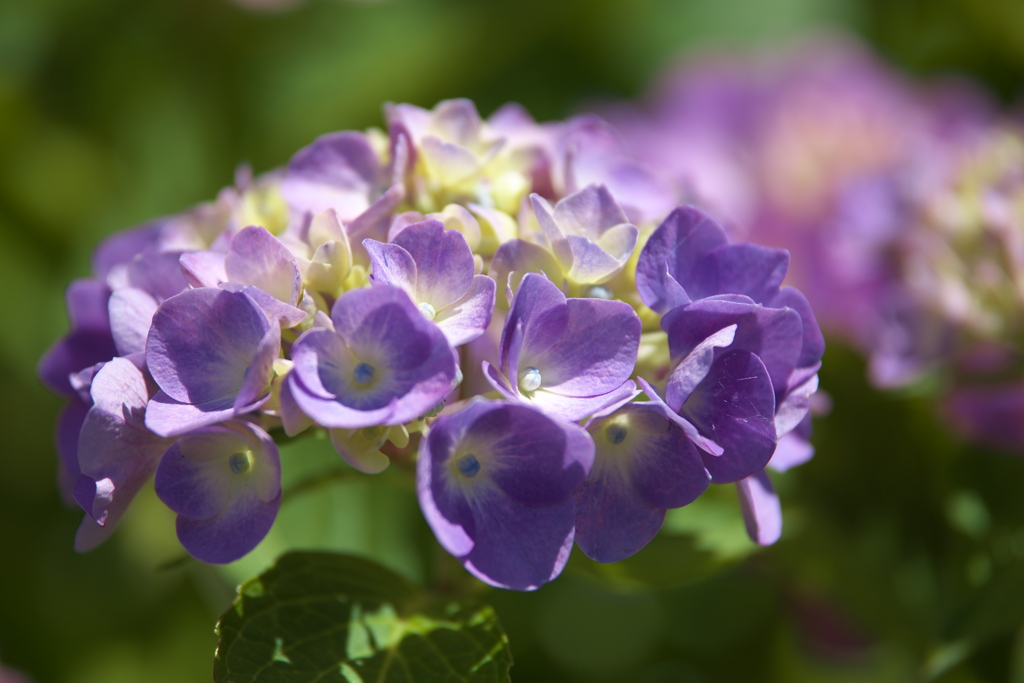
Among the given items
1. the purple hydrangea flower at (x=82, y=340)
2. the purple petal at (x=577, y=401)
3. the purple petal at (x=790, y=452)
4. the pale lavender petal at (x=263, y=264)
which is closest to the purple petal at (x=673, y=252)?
the purple petal at (x=577, y=401)

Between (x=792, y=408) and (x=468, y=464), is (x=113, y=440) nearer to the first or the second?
(x=468, y=464)

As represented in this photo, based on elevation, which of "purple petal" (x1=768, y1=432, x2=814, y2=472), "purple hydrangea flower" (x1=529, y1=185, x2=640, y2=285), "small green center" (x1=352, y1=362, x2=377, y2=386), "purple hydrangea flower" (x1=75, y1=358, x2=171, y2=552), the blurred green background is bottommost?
the blurred green background

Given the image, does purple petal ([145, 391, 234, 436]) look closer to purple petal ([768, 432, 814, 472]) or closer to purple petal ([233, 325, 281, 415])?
purple petal ([233, 325, 281, 415])

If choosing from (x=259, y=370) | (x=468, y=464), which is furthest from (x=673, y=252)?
(x=259, y=370)

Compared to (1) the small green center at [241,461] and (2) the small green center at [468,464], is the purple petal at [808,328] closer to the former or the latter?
(2) the small green center at [468,464]

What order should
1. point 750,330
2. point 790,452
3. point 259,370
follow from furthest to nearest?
point 790,452 < point 750,330 < point 259,370

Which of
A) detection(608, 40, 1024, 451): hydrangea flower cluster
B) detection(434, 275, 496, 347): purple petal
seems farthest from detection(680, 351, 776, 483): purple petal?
detection(608, 40, 1024, 451): hydrangea flower cluster
